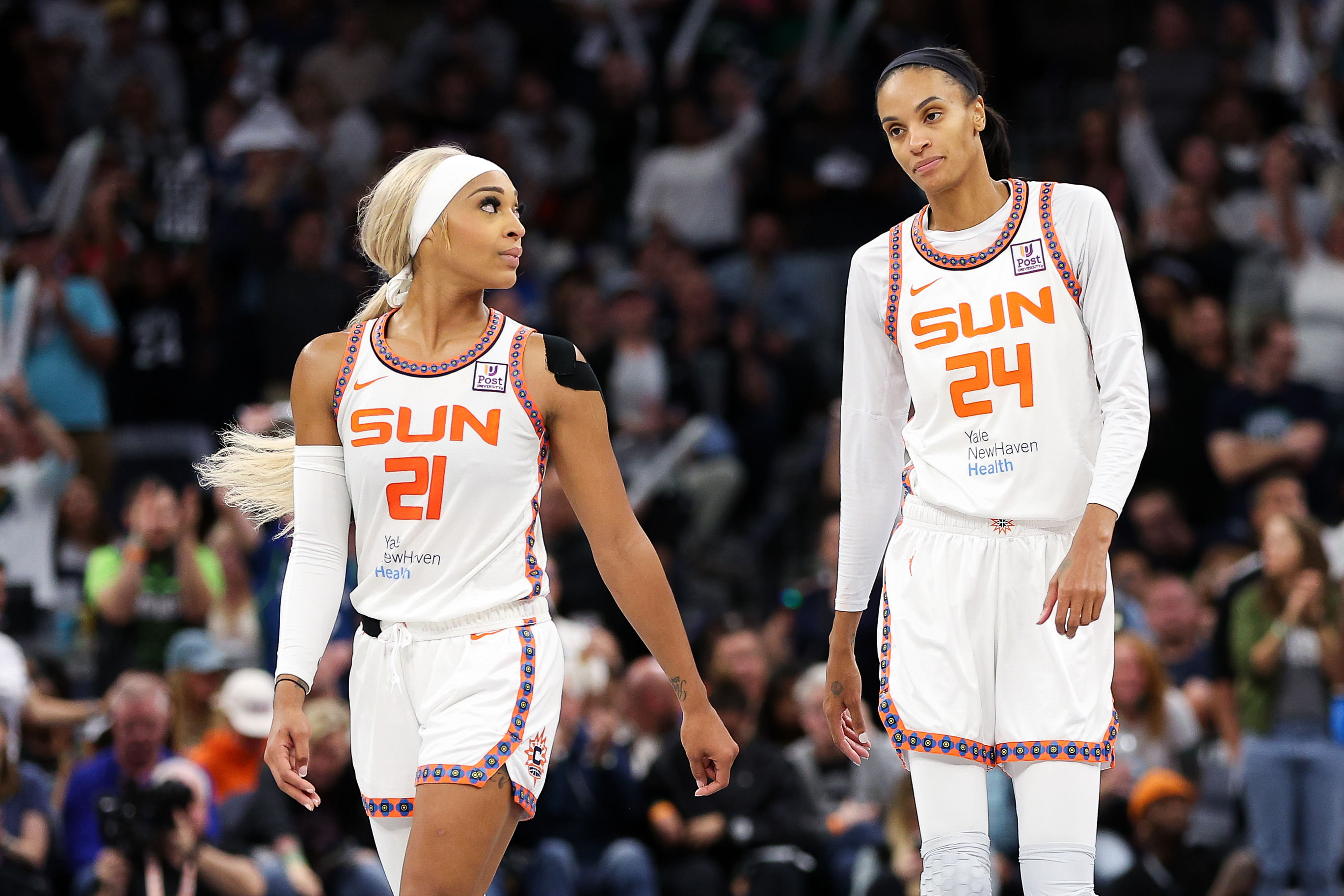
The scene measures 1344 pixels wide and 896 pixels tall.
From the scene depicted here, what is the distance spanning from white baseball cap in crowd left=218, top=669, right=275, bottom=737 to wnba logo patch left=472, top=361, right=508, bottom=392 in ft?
14.7

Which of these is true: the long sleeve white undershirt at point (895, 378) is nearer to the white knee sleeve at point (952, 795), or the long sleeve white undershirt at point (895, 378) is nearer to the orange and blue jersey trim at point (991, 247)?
the orange and blue jersey trim at point (991, 247)

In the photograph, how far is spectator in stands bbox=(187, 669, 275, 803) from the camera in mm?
8578

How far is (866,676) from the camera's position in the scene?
838 cm

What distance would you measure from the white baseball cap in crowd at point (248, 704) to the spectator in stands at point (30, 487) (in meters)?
1.71

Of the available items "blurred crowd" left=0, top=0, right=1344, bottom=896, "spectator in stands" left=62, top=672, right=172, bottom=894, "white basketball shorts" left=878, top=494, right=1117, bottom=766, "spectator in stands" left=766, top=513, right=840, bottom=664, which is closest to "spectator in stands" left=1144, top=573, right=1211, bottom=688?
"blurred crowd" left=0, top=0, right=1344, bottom=896

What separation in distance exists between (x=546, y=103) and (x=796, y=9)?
99.4 inches

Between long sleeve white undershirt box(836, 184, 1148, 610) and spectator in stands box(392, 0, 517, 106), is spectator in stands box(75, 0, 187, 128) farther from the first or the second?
long sleeve white undershirt box(836, 184, 1148, 610)

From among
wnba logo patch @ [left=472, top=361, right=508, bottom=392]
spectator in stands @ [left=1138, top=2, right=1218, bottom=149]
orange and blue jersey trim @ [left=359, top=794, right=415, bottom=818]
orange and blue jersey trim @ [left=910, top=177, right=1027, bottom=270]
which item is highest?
spectator in stands @ [left=1138, top=2, right=1218, bottom=149]

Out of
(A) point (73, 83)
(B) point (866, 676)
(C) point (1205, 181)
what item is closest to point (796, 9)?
(C) point (1205, 181)

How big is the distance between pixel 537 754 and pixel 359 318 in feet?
4.06

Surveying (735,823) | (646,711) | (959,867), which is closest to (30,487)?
(646,711)

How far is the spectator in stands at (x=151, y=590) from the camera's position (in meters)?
9.23

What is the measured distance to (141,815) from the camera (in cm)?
749

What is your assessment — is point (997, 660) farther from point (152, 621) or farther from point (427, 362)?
point (152, 621)
